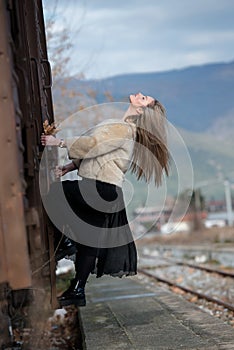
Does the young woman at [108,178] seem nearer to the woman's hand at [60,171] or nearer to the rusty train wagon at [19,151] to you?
the woman's hand at [60,171]

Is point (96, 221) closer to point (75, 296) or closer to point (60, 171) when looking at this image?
point (60, 171)

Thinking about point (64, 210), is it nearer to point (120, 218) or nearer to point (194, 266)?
point (120, 218)

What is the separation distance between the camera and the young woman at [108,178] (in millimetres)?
6207

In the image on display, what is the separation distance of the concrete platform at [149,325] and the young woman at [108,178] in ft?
2.40

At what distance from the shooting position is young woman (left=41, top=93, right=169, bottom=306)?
621cm

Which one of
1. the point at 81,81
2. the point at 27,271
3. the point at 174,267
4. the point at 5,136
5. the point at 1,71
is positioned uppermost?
the point at 81,81

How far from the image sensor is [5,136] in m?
4.06

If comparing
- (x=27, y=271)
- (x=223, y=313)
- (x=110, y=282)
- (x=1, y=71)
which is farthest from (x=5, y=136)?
(x=110, y=282)

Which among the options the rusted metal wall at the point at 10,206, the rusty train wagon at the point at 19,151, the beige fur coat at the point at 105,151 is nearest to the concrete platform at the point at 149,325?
the rusty train wagon at the point at 19,151

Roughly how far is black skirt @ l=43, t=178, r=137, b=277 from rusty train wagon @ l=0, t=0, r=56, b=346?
18cm

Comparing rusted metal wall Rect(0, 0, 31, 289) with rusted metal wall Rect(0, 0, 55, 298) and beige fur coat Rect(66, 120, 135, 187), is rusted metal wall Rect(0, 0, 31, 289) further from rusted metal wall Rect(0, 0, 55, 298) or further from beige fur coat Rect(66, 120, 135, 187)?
beige fur coat Rect(66, 120, 135, 187)

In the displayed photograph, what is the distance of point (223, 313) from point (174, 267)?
11.9 metres

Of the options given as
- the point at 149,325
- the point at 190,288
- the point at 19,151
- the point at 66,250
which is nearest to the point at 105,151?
the point at 66,250

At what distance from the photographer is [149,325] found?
779 cm
